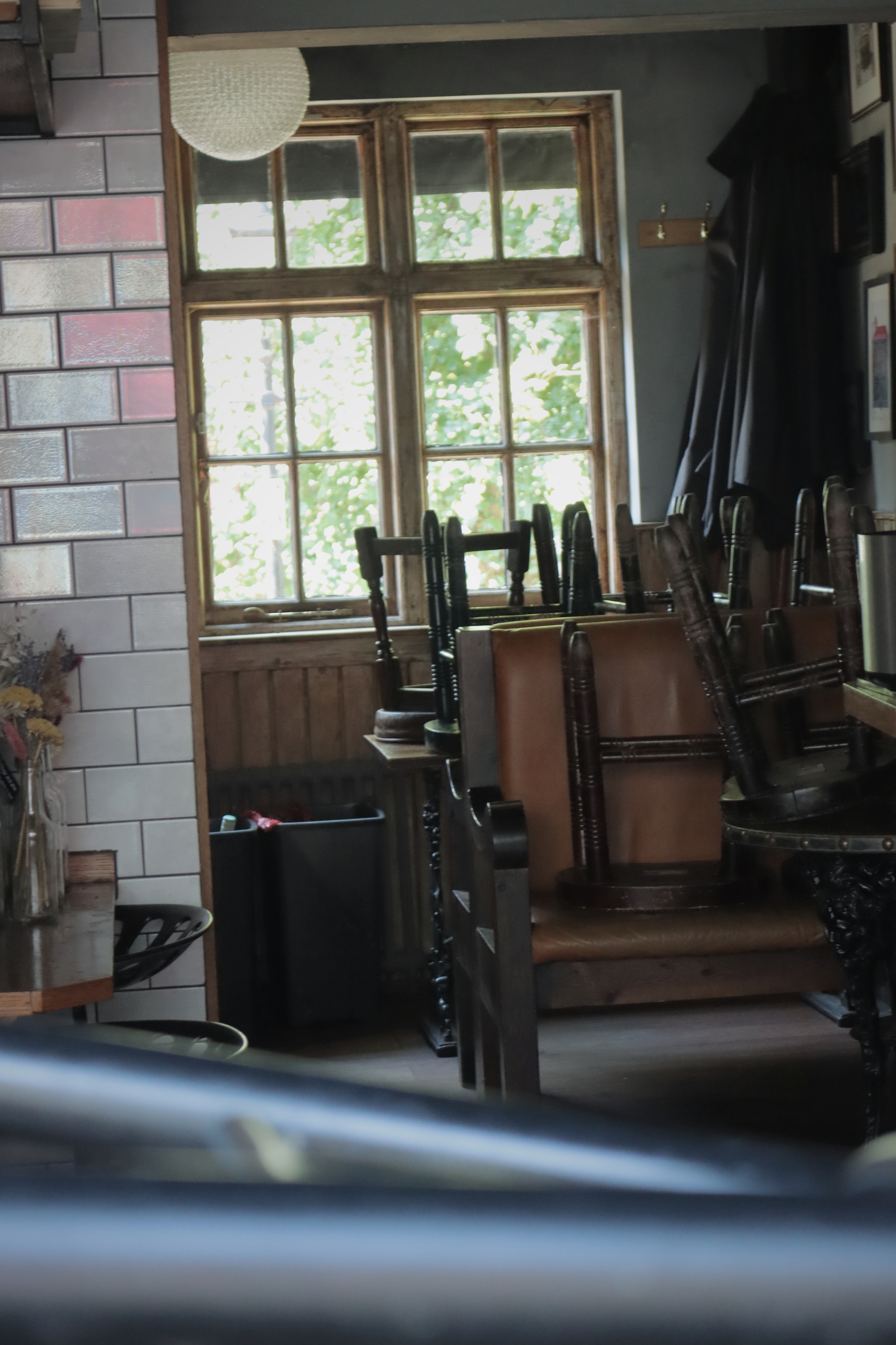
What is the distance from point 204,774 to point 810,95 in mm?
3216

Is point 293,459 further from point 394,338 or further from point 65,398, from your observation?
point 65,398

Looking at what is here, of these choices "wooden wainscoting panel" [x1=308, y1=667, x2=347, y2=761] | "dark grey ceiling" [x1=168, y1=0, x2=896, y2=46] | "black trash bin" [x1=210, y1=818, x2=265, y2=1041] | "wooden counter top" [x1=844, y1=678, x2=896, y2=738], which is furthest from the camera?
"wooden wainscoting panel" [x1=308, y1=667, x2=347, y2=761]

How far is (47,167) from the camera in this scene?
259 centimetres

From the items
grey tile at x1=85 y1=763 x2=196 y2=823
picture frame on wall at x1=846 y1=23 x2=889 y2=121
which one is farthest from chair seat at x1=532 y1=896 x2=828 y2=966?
picture frame on wall at x1=846 y1=23 x2=889 y2=121

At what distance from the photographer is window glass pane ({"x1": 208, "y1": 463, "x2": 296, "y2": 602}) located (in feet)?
15.9

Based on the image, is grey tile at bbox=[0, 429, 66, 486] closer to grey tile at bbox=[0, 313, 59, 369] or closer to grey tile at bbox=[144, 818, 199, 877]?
grey tile at bbox=[0, 313, 59, 369]

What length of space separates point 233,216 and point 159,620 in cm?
255

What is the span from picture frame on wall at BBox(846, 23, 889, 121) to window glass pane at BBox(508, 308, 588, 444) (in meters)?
1.09

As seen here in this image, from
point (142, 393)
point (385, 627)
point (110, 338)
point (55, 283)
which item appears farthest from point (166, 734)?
point (385, 627)

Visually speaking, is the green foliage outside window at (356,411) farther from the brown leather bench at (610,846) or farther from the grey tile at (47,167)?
the grey tile at (47,167)

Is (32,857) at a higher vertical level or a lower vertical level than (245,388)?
lower

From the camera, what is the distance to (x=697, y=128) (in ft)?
15.4

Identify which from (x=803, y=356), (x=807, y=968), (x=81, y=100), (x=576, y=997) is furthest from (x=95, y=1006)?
(x=803, y=356)

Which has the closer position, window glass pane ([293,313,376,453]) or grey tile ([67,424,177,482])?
grey tile ([67,424,177,482])
